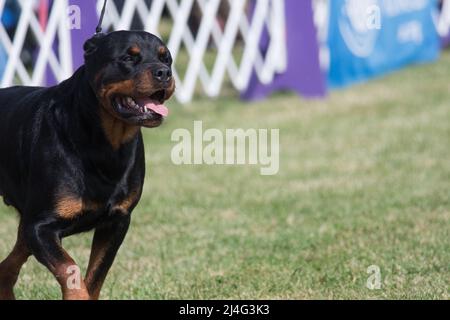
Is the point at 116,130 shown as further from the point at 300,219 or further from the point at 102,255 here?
the point at 300,219

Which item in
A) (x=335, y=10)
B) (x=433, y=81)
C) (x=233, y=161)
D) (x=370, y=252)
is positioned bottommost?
(x=370, y=252)

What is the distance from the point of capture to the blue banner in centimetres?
1126

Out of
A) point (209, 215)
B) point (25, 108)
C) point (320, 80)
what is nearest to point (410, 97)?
Result: point (320, 80)

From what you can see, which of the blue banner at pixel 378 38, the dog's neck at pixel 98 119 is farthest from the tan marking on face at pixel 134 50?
the blue banner at pixel 378 38

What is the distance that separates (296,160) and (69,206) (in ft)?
14.2

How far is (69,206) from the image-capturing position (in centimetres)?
346

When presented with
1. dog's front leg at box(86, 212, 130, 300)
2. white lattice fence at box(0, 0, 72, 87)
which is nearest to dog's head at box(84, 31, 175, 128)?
dog's front leg at box(86, 212, 130, 300)

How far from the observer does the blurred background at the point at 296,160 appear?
15.3 feet

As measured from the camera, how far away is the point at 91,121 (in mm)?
3549

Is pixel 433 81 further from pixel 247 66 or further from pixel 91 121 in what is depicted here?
pixel 91 121

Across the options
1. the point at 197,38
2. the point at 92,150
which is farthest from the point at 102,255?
the point at 197,38

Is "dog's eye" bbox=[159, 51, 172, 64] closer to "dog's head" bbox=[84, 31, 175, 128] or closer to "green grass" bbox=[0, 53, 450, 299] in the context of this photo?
"dog's head" bbox=[84, 31, 175, 128]

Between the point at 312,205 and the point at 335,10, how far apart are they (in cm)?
558

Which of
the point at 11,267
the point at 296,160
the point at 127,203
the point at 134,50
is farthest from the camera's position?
the point at 296,160
